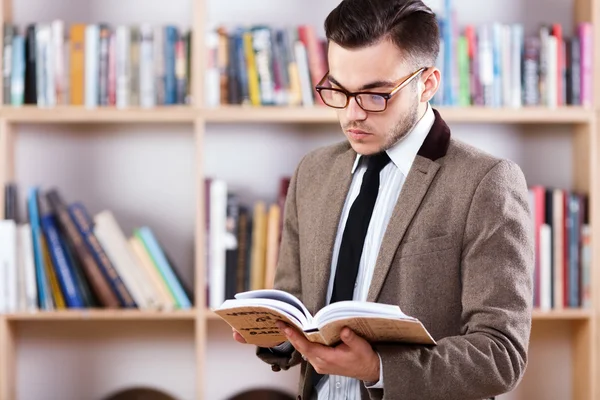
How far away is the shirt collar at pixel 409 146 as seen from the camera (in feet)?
5.04

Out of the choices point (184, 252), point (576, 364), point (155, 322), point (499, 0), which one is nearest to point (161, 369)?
point (155, 322)

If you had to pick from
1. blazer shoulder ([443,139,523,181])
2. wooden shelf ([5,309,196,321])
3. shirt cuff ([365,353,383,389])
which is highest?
blazer shoulder ([443,139,523,181])

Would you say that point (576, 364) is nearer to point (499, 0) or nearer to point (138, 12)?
point (499, 0)

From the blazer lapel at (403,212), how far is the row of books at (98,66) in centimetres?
132

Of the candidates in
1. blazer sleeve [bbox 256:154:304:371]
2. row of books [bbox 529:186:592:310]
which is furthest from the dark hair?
row of books [bbox 529:186:592:310]

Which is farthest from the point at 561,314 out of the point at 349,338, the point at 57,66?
the point at 57,66

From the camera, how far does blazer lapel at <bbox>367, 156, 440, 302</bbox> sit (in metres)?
1.45

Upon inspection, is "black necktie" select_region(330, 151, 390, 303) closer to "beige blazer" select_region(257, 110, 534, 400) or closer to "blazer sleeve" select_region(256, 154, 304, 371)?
"beige blazer" select_region(257, 110, 534, 400)

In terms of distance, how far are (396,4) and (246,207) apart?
1363 mm

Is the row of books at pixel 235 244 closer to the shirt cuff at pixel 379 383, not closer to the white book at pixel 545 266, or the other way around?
the white book at pixel 545 266

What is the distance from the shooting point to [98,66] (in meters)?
2.61

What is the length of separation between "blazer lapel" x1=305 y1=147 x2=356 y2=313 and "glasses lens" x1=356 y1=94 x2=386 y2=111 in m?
0.20

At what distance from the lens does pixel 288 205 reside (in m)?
1.76

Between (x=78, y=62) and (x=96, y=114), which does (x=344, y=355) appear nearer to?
(x=96, y=114)
